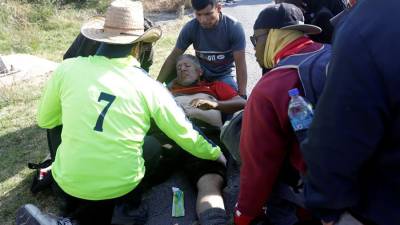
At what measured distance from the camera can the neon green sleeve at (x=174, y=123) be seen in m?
2.57

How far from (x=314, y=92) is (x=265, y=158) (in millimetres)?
464

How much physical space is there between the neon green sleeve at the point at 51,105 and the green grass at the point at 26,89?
618 millimetres

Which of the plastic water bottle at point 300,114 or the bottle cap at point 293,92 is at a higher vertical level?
the bottle cap at point 293,92

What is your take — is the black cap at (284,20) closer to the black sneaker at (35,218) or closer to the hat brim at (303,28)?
the hat brim at (303,28)

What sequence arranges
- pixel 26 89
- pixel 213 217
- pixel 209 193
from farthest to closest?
pixel 26 89 → pixel 209 193 → pixel 213 217

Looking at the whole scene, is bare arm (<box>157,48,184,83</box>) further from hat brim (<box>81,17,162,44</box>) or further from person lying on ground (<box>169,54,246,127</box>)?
hat brim (<box>81,17,162,44</box>)

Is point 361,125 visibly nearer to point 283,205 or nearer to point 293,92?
point 293,92

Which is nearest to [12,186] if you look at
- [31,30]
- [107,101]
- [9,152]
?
[9,152]

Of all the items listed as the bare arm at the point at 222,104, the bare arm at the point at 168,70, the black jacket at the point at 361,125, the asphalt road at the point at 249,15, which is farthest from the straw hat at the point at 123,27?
the asphalt road at the point at 249,15

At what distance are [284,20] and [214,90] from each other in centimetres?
167

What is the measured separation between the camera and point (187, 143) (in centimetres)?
271

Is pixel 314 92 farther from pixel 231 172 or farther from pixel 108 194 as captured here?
pixel 231 172

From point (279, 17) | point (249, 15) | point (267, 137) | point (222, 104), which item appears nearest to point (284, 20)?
point (279, 17)

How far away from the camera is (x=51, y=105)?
2.76 metres
